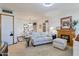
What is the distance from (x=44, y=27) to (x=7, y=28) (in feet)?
2.93

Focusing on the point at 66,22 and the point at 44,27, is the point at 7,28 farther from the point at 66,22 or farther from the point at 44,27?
the point at 66,22

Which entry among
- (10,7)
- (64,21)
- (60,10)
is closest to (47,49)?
(64,21)

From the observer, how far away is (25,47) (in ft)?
7.84

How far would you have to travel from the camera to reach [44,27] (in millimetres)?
2283

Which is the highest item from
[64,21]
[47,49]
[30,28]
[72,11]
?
[72,11]

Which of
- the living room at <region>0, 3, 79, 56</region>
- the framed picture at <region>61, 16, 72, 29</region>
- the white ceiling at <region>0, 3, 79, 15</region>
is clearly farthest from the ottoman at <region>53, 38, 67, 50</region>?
the white ceiling at <region>0, 3, 79, 15</region>

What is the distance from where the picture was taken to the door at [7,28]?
2.16 m

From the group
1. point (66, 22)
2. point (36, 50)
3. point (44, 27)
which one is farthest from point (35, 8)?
point (36, 50)

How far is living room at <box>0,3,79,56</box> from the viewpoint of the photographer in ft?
6.73

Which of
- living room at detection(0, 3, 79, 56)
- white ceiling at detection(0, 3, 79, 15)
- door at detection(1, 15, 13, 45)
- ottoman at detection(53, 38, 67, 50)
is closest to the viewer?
white ceiling at detection(0, 3, 79, 15)

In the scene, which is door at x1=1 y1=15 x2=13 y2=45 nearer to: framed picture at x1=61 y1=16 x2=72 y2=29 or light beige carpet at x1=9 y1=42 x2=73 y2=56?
light beige carpet at x1=9 y1=42 x2=73 y2=56

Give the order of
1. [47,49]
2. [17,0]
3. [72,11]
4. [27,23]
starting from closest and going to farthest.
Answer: [17,0]
[72,11]
[27,23]
[47,49]

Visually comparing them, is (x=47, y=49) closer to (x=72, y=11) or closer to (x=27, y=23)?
(x=27, y=23)

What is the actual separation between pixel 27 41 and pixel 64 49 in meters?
0.97
